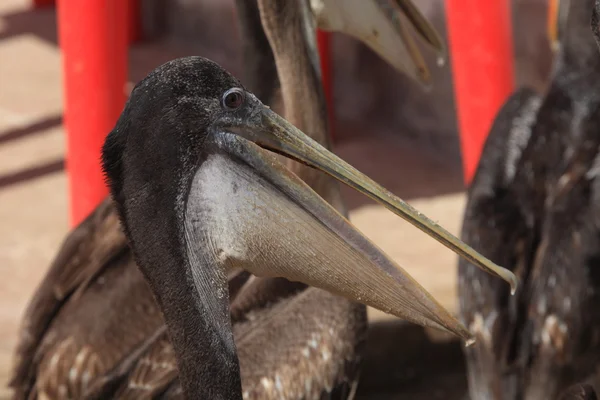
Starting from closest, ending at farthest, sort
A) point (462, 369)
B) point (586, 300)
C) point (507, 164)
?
point (586, 300), point (507, 164), point (462, 369)

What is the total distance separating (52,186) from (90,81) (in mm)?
1258

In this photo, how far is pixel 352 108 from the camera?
5484 millimetres

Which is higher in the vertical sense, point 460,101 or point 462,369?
point 460,101

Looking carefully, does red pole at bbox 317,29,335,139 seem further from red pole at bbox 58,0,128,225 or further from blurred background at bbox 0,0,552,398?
red pole at bbox 58,0,128,225

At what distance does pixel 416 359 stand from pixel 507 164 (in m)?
0.91

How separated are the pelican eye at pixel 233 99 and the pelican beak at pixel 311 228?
2 cm

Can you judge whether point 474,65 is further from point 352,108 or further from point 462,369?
point 352,108

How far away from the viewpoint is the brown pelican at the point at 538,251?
8.35 feet

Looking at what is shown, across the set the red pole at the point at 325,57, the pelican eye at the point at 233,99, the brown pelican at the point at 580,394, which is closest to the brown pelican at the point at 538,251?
the brown pelican at the point at 580,394

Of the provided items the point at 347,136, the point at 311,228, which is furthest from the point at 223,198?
the point at 347,136

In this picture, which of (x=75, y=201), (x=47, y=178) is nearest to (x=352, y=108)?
(x=47, y=178)

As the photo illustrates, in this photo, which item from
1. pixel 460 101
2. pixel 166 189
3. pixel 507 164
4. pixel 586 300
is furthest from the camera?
pixel 460 101

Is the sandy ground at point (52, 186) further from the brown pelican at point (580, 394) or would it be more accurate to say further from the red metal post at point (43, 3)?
the brown pelican at point (580, 394)

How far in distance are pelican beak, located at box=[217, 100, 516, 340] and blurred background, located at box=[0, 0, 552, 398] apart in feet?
5.75
